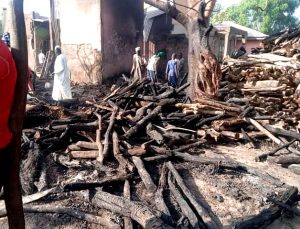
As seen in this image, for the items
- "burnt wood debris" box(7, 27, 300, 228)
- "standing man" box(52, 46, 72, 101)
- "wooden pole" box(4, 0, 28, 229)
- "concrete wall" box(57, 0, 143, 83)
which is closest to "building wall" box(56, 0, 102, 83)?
"concrete wall" box(57, 0, 143, 83)

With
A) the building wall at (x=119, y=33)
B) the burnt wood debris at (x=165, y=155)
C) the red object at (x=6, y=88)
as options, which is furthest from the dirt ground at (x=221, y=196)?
the building wall at (x=119, y=33)

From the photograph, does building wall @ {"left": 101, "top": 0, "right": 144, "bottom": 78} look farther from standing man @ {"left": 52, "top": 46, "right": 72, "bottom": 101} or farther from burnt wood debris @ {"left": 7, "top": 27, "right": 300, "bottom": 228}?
burnt wood debris @ {"left": 7, "top": 27, "right": 300, "bottom": 228}

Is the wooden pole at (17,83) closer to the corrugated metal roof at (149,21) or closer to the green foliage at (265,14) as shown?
the corrugated metal roof at (149,21)

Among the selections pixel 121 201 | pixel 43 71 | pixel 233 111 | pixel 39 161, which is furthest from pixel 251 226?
pixel 43 71

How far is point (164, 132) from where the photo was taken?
6.32 metres

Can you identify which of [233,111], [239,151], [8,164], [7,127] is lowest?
[239,151]

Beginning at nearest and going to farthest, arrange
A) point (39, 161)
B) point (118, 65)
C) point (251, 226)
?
point (251, 226), point (39, 161), point (118, 65)

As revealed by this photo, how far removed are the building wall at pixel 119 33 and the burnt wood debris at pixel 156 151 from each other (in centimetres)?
558

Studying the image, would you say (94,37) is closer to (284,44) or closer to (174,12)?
(174,12)

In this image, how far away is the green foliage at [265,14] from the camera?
34750mm

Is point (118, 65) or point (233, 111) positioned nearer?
point (233, 111)

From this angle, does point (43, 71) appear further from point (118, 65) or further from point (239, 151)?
point (239, 151)

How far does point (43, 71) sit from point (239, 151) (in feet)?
42.5

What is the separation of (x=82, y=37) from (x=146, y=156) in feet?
34.0
